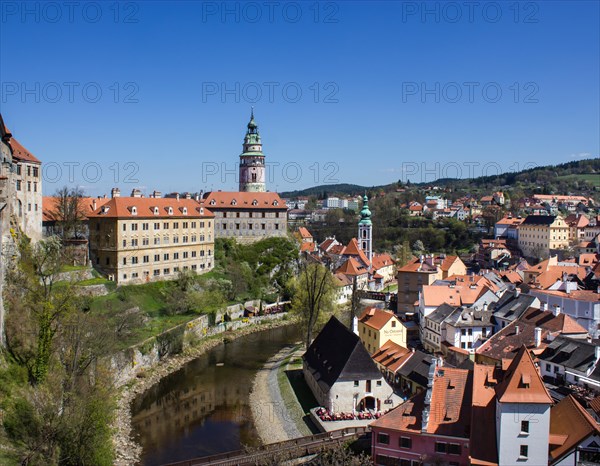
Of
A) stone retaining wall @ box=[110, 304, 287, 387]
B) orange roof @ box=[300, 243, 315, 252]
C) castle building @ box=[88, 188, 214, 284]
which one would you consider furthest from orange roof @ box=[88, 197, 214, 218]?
orange roof @ box=[300, 243, 315, 252]

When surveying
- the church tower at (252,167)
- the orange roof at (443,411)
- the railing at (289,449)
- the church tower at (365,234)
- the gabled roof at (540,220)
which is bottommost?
the railing at (289,449)

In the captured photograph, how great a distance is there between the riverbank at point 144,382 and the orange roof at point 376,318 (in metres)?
11.1

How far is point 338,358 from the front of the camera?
25922mm

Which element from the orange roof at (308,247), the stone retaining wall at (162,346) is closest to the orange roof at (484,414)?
the stone retaining wall at (162,346)

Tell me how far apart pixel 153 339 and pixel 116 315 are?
2618 mm

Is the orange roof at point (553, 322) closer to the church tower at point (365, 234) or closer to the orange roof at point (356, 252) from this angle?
the orange roof at point (356, 252)

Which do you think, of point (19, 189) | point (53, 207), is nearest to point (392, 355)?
point (19, 189)

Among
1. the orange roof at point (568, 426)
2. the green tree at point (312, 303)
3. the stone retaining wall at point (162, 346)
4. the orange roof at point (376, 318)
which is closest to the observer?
the orange roof at point (568, 426)

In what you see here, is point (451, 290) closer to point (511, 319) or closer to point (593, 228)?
point (511, 319)

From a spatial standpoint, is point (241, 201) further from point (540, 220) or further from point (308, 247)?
point (540, 220)

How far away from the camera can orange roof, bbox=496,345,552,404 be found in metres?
16.6

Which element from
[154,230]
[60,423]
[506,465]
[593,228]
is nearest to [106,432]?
[60,423]

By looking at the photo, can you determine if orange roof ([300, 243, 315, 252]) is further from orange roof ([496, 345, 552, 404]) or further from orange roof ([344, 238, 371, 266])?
orange roof ([496, 345, 552, 404])

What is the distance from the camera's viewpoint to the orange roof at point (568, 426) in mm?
16688
